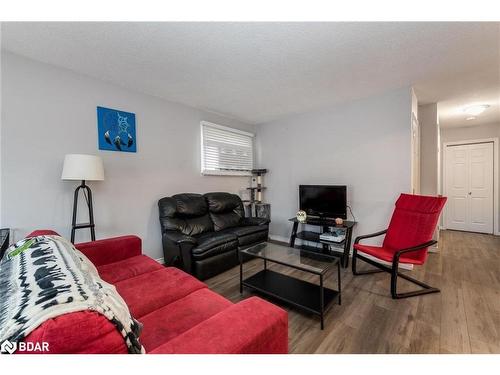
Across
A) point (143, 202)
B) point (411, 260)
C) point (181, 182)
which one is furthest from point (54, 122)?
Answer: point (411, 260)

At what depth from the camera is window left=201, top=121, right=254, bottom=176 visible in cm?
385

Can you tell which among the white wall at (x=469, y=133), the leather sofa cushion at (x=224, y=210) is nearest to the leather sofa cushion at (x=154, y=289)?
the leather sofa cushion at (x=224, y=210)

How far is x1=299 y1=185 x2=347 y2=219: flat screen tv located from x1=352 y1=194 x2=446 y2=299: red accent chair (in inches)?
28.4

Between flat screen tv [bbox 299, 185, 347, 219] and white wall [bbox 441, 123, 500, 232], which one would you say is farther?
white wall [bbox 441, 123, 500, 232]

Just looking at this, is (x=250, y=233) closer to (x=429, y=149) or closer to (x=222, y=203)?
(x=222, y=203)

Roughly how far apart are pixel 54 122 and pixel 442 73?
4.37 metres

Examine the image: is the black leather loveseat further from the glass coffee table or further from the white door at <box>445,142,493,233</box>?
the white door at <box>445,142,493,233</box>

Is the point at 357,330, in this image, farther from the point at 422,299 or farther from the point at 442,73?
the point at 442,73

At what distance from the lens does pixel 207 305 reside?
1.38 metres

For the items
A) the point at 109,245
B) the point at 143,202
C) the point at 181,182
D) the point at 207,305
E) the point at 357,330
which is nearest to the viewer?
the point at 207,305

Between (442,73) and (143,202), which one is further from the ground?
(442,73)

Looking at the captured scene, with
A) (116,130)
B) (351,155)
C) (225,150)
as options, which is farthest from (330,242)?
(116,130)

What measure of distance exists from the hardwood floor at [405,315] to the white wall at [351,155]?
3.34 feet

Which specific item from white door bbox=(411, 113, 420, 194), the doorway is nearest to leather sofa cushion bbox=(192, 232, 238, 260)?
white door bbox=(411, 113, 420, 194)
